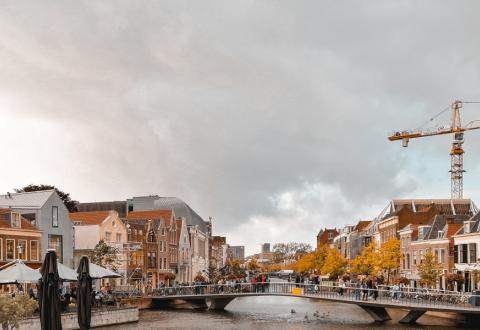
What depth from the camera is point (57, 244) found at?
240 ft

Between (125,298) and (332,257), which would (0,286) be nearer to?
(125,298)

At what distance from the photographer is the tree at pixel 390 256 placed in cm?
9350

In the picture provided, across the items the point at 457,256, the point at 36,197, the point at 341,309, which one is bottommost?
the point at 341,309

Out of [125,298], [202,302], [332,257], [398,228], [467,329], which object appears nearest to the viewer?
[467,329]

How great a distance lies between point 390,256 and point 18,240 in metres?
49.7

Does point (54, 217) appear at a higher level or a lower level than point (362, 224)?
higher

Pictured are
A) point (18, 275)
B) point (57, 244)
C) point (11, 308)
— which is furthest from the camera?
point (57, 244)

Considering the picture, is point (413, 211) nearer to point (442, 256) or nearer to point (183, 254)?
point (442, 256)

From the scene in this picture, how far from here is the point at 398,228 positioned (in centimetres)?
9725

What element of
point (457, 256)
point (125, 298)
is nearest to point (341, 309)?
point (457, 256)

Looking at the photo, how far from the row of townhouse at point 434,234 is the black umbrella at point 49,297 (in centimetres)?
4227

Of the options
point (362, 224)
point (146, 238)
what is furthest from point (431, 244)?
point (362, 224)

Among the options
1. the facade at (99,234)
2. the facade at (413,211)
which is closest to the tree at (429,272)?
the facade at (413,211)

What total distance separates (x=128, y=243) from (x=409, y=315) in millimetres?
40479
